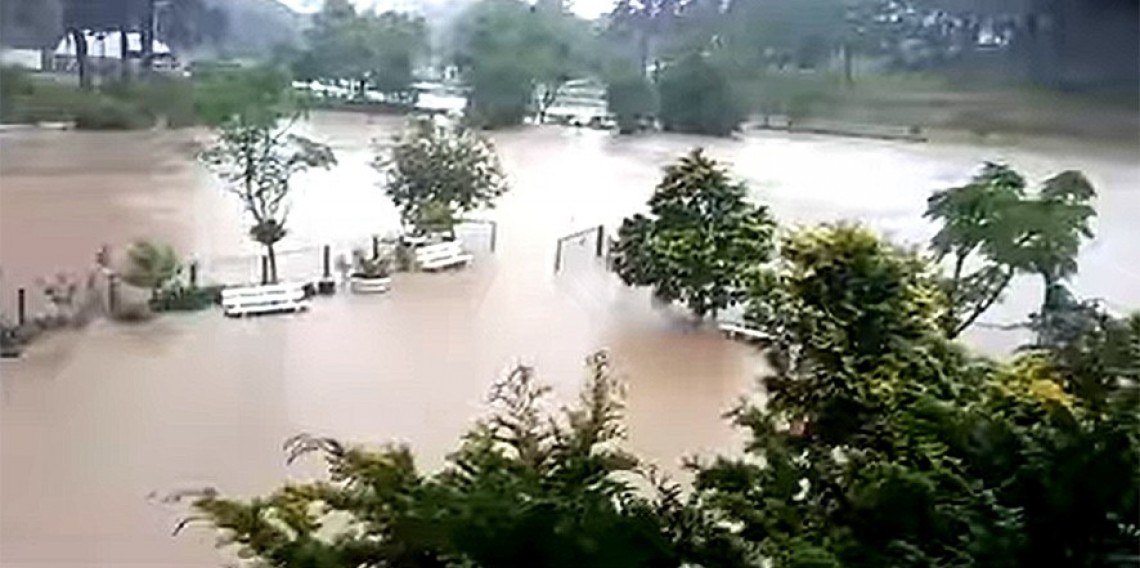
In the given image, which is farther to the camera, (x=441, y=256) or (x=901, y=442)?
(x=441, y=256)

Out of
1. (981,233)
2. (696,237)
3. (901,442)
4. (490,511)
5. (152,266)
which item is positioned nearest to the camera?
(490,511)

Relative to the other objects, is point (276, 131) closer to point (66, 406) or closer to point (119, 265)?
point (119, 265)

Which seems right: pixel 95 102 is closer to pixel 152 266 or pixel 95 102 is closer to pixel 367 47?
pixel 152 266

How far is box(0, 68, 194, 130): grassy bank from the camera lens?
7.57 feet

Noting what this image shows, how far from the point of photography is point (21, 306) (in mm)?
2357

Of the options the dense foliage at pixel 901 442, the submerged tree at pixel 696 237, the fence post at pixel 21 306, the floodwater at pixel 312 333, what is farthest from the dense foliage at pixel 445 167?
the fence post at pixel 21 306

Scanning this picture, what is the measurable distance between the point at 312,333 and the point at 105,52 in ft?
1.70

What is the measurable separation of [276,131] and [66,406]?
0.51 m

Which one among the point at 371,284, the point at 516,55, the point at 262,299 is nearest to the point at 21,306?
the point at 262,299

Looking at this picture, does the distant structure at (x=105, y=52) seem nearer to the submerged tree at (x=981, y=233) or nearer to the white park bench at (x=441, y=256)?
the white park bench at (x=441, y=256)

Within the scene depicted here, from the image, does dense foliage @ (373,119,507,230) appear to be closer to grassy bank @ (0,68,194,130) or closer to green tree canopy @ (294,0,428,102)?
green tree canopy @ (294,0,428,102)

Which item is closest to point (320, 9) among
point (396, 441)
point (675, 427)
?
point (396, 441)

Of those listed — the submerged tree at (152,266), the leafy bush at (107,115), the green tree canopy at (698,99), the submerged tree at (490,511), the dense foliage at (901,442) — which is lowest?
the submerged tree at (490,511)

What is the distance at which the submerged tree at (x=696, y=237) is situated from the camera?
216cm
